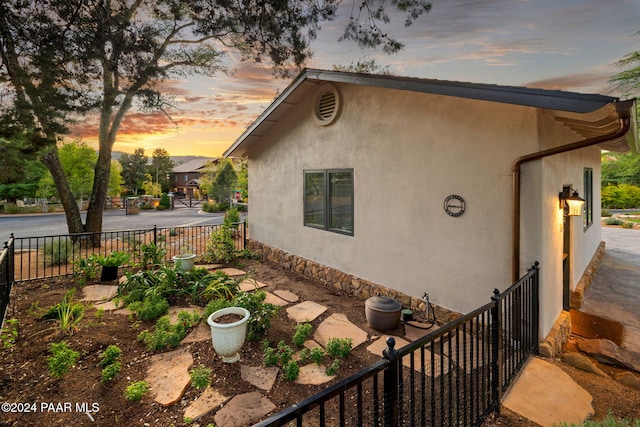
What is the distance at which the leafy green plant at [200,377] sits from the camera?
3.03 meters

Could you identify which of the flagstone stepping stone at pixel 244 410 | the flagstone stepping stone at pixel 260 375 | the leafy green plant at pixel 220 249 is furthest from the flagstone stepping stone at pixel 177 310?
the leafy green plant at pixel 220 249

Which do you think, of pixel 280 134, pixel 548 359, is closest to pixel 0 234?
pixel 280 134

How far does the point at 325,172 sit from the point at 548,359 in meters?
4.77

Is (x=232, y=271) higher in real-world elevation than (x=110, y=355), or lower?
higher

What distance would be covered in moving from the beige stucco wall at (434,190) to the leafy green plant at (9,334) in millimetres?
5050

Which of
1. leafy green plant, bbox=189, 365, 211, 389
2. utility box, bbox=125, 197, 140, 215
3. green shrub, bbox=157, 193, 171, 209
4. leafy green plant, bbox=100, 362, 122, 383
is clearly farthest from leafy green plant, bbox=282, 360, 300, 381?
green shrub, bbox=157, 193, 171, 209

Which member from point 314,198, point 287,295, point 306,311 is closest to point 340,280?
point 287,295

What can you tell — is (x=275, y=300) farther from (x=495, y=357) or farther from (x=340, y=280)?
(x=495, y=357)

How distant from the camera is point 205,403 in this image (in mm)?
2805

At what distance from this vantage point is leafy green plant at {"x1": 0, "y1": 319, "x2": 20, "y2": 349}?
3.80 metres

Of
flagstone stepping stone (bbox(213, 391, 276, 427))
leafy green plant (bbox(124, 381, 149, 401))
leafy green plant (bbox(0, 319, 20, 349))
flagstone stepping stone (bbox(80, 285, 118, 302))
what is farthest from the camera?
flagstone stepping stone (bbox(80, 285, 118, 302))

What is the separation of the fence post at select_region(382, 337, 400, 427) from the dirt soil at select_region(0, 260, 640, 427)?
4.83 feet

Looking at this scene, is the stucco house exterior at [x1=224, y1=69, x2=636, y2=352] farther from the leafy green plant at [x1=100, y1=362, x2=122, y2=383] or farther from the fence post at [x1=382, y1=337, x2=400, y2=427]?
the leafy green plant at [x1=100, y1=362, x2=122, y2=383]

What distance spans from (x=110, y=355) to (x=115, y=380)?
440mm
